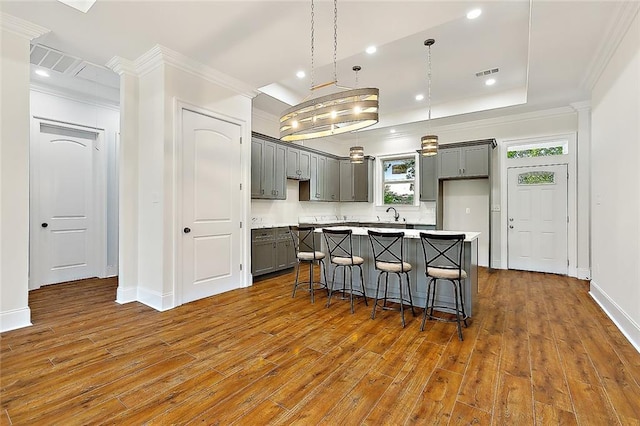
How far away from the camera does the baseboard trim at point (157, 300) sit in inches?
144

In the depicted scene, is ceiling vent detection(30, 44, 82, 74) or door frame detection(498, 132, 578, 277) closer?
ceiling vent detection(30, 44, 82, 74)

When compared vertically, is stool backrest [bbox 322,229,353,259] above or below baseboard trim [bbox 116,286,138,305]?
above

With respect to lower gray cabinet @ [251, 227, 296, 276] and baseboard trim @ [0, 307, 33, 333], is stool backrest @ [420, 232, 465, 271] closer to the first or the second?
lower gray cabinet @ [251, 227, 296, 276]

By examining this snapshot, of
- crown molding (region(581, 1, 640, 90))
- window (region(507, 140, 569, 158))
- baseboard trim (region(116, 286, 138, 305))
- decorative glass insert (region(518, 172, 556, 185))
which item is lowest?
baseboard trim (region(116, 286, 138, 305))

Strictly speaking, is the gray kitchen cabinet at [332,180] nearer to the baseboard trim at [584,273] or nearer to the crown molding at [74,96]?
the crown molding at [74,96]

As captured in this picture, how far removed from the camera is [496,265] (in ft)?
20.1

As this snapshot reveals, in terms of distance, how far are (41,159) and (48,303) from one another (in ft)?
7.58

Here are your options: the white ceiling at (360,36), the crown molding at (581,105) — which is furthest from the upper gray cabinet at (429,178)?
the crown molding at (581,105)

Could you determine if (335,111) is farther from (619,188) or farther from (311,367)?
(619,188)

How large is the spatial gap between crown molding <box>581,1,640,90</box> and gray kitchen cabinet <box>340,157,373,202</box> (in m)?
4.34

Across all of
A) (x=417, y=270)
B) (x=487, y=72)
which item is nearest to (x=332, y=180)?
(x=487, y=72)

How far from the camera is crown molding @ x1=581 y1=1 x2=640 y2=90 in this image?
9.03 feet

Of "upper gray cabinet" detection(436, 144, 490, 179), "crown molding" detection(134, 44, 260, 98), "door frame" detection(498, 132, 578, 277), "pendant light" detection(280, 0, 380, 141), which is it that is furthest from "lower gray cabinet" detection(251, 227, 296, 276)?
"door frame" detection(498, 132, 578, 277)

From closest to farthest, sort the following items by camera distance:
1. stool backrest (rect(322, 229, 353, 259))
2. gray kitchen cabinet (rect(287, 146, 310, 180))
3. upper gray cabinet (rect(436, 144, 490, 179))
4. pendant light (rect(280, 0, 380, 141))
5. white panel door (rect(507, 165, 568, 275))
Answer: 1. pendant light (rect(280, 0, 380, 141))
2. stool backrest (rect(322, 229, 353, 259))
3. white panel door (rect(507, 165, 568, 275))
4. upper gray cabinet (rect(436, 144, 490, 179))
5. gray kitchen cabinet (rect(287, 146, 310, 180))
